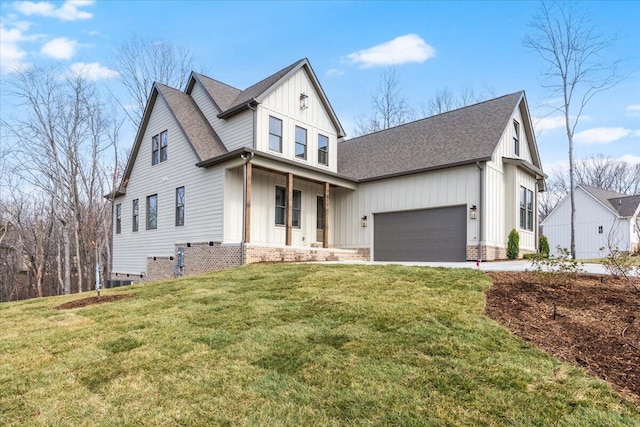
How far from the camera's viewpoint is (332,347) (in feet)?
12.7

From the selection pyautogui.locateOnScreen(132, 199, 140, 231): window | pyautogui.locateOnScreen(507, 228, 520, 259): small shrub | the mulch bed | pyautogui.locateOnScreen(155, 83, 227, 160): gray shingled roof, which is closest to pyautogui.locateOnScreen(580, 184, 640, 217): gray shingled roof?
pyautogui.locateOnScreen(507, 228, 520, 259): small shrub

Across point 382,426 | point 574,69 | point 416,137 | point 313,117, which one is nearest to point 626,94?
point 574,69

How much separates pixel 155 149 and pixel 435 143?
11586 mm

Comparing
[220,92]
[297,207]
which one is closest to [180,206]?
[297,207]

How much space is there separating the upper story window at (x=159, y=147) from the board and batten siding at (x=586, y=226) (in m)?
25.7

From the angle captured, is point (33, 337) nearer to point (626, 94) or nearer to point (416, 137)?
point (416, 137)

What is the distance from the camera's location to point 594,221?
28750 mm

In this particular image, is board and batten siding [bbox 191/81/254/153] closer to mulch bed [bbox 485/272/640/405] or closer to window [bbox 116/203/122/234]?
window [bbox 116/203/122/234]

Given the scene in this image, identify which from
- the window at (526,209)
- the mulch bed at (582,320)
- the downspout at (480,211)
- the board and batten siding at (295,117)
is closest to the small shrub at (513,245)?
the downspout at (480,211)

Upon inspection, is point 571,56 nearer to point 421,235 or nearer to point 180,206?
point 421,235

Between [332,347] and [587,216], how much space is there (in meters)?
32.1

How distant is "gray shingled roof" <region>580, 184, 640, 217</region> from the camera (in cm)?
Result: 2723

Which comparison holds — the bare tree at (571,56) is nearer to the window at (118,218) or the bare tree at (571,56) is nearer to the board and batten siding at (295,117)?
the board and batten siding at (295,117)

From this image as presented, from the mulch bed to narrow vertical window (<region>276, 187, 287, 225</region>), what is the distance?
9454 millimetres
